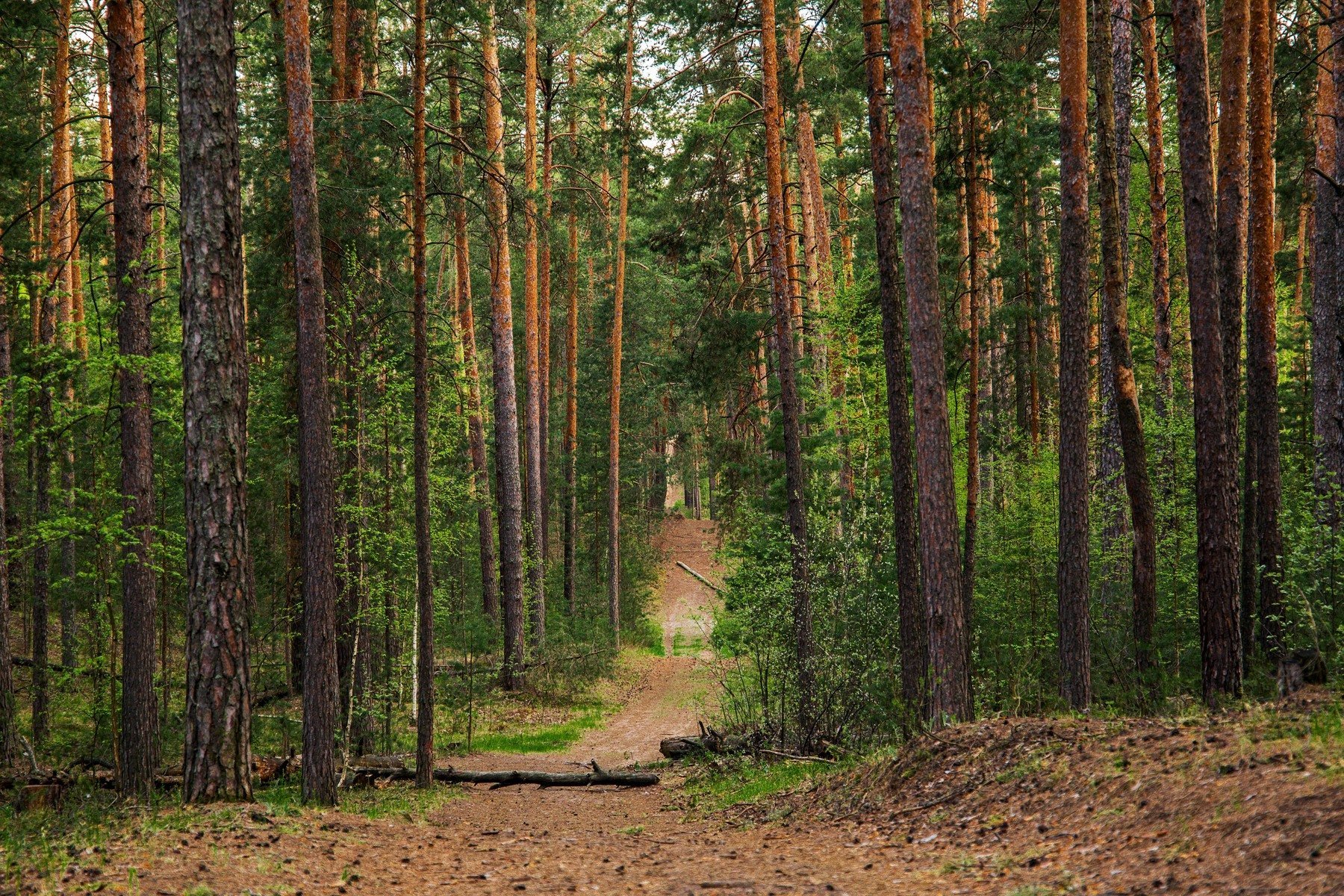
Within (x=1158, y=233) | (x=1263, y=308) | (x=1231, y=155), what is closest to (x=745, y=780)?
(x=1263, y=308)

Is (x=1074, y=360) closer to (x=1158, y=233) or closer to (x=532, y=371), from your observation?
(x=1158, y=233)

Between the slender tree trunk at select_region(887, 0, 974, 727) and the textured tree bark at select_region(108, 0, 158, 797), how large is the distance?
26.0 ft

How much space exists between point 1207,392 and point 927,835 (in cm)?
508

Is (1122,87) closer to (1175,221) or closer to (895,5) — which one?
(895,5)

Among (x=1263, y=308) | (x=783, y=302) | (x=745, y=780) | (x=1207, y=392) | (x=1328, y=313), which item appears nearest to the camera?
(x=1207, y=392)

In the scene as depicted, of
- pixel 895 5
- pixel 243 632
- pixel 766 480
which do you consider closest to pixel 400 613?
pixel 766 480

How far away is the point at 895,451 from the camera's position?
35.2ft

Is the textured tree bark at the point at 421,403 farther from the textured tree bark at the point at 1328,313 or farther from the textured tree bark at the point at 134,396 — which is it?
the textured tree bark at the point at 1328,313

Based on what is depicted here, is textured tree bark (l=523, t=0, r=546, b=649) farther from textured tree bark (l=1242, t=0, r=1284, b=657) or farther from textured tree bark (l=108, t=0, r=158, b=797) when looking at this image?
textured tree bark (l=1242, t=0, r=1284, b=657)

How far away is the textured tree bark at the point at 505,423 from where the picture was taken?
2028 cm

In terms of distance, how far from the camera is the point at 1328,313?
12.6 metres

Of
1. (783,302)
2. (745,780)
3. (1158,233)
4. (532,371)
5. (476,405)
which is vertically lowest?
(745,780)

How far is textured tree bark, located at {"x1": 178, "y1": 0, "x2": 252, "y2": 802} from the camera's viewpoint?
7.66m

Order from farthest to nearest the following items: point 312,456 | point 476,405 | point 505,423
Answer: point 476,405 → point 505,423 → point 312,456
